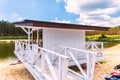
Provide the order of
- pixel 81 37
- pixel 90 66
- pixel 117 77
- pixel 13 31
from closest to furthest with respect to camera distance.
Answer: pixel 90 66, pixel 117 77, pixel 81 37, pixel 13 31

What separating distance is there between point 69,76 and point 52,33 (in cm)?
328

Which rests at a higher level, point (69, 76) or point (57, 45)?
point (57, 45)

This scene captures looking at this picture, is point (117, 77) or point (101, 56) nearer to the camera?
point (117, 77)

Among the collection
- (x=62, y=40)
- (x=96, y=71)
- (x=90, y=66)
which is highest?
(x=62, y=40)

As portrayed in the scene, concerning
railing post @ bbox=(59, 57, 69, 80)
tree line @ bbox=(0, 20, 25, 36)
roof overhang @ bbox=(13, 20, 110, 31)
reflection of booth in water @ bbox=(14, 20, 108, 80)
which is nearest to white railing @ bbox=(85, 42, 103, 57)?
reflection of booth in water @ bbox=(14, 20, 108, 80)

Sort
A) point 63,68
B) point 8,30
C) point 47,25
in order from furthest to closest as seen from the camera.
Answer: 1. point 8,30
2. point 47,25
3. point 63,68

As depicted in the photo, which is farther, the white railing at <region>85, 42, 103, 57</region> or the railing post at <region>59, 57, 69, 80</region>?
the white railing at <region>85, 42, 103, 57</region>

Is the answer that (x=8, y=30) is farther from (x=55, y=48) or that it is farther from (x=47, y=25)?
(x=47, y=25)

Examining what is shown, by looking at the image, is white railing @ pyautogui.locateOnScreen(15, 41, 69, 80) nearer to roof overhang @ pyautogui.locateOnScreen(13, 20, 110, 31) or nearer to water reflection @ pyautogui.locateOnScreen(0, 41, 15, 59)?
roof overhang @ pyautogui.locateOnScreen(13, 20, 110, 31)

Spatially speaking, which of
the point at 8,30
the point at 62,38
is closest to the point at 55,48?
the point at 62,38

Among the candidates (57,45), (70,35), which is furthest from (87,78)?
(70,35)

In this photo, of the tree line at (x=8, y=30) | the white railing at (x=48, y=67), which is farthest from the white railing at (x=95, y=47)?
the tree line at (x=8, y=30)

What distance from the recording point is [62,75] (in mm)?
5293

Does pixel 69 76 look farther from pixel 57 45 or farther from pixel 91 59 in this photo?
pixel 57 45
